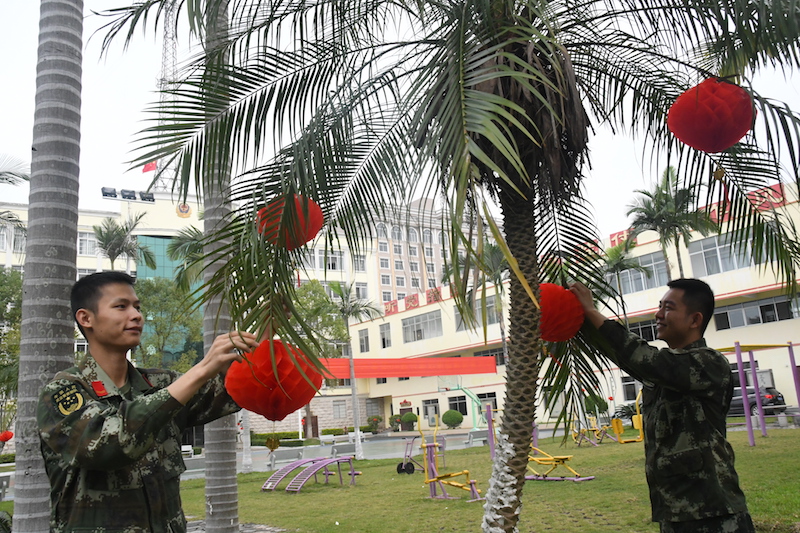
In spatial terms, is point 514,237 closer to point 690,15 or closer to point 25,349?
point 690,15

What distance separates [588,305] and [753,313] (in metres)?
33.7

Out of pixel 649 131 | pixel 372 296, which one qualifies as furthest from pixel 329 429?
pixel 649 131

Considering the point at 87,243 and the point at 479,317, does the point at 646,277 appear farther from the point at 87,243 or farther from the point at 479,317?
the point at 87,243

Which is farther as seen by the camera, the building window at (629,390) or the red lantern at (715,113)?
the building window at (629,390)

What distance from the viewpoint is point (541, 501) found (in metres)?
10.8

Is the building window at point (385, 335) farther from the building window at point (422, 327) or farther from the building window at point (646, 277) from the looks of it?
the building window at point (646, 277)

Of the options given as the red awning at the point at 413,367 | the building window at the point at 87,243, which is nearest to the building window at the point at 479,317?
the red awning at the point at 413,367

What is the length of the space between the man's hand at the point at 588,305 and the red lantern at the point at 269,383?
164cm

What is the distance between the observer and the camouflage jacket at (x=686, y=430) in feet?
10.6

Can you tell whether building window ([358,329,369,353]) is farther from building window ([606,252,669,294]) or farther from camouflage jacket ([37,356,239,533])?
camouflage jacket ([37,356,239,533])

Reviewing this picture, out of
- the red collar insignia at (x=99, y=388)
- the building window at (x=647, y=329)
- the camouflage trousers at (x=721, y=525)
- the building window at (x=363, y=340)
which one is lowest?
the camouflage trousers at (x=721, y=525)

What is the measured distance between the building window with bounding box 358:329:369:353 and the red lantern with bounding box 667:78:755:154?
2181 inches

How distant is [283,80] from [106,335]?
2417mm

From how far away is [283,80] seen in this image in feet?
14.5
